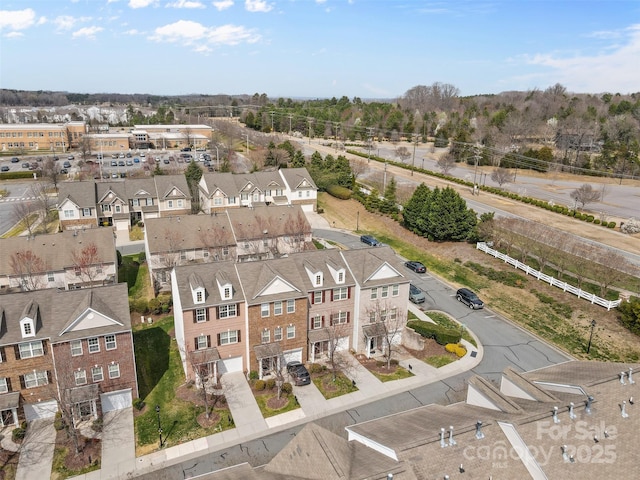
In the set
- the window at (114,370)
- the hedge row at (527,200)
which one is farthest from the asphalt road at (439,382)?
the hedge row at (527,200)

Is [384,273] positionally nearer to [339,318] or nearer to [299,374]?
[339,318]

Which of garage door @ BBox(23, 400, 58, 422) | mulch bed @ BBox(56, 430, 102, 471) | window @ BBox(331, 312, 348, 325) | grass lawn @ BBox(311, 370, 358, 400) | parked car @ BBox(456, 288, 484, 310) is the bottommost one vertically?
mulch bed @ BBox(56, 430, 102, 471)

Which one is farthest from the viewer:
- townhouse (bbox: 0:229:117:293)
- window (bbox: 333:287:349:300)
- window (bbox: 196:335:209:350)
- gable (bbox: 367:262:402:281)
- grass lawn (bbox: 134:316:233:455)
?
townhouse (bbox: 0:229:117:293)

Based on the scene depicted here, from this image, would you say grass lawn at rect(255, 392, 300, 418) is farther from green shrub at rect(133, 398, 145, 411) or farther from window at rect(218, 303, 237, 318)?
green shrub at rect(133, 398, 145, 411)

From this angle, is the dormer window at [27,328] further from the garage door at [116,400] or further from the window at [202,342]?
the window at [202,342]

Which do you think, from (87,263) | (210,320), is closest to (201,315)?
(210,320)

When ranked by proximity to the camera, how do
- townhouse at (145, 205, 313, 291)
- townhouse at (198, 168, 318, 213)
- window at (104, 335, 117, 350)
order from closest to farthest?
1. window at (104, 335, 117, 350)
2. townhouse at (145, 205, 313, 291)
3. townhouse at (198, 168, 318, 213)

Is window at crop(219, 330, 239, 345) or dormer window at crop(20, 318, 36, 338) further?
window at crop(219, 330, 239, 345)

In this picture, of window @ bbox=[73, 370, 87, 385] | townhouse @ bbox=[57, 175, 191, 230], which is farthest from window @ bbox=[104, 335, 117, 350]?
townhouse @ bbox=[57, 175, 191, 230]
